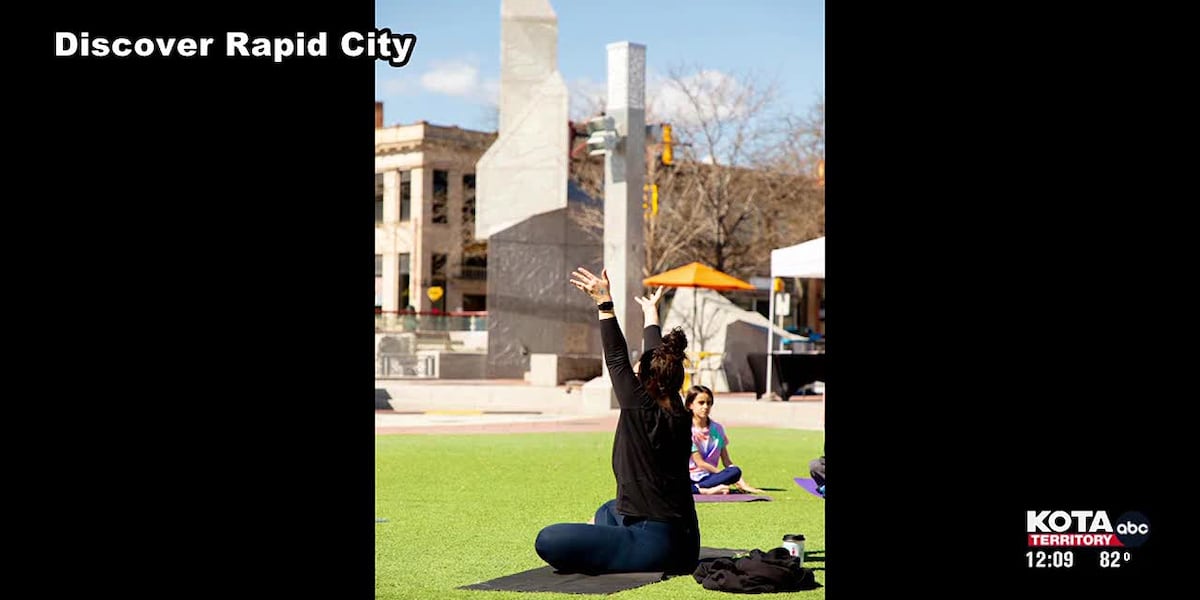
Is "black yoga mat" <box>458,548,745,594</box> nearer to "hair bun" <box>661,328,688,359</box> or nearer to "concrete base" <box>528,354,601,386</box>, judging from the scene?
"hair bun" <box>661,328,688,359</box>

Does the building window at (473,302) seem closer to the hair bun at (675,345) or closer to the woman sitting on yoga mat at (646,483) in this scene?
the woman sitting on yoga mat at (646,483)

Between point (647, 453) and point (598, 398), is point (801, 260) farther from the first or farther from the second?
point (647, 453)

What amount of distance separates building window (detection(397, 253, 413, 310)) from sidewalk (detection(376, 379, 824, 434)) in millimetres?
37303

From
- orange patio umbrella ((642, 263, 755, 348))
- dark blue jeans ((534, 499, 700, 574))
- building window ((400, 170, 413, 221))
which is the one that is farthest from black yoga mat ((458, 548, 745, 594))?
building window ((400, 170, 413, 221))

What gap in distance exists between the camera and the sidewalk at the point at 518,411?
20.7 metres

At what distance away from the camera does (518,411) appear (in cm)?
2559
